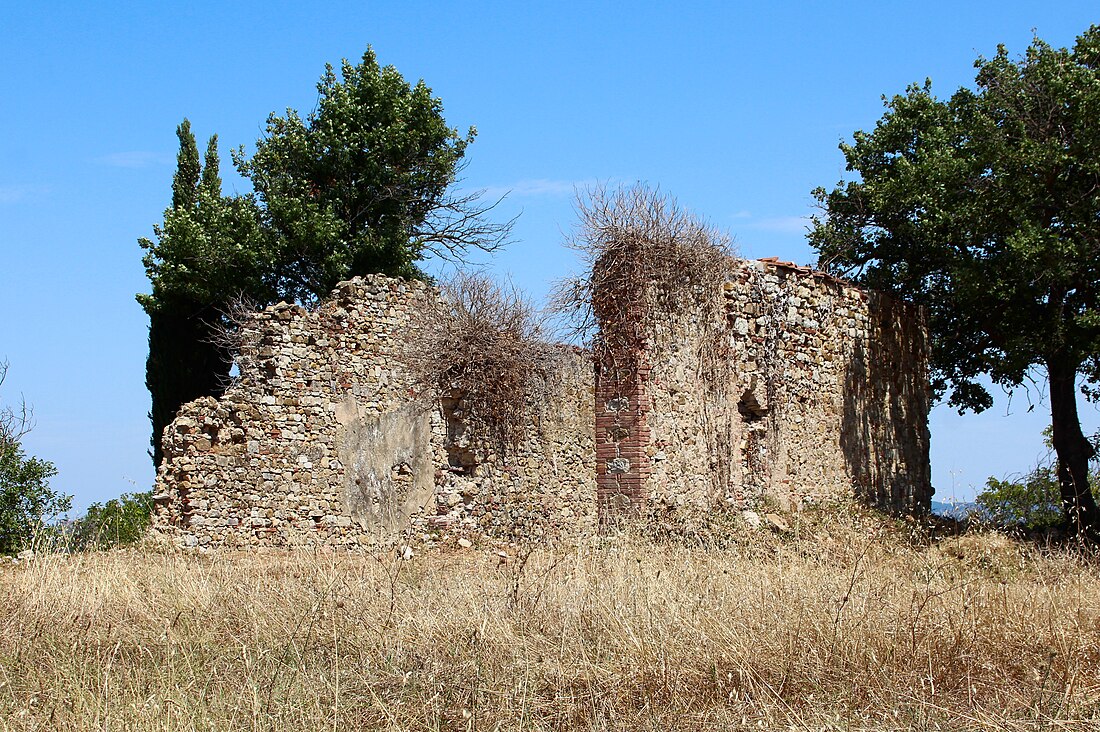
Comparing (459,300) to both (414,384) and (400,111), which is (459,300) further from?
(400,111)

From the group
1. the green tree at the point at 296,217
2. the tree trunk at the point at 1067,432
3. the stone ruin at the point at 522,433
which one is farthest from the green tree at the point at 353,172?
the tree trunk at the point at 1067,432

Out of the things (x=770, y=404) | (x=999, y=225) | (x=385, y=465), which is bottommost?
(x=385, y=465)

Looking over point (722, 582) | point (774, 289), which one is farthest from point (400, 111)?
point (722, 582)

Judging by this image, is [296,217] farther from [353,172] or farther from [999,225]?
[999,225]

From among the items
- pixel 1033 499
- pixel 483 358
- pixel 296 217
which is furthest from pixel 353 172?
pixel 1033 499

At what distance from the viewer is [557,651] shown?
6074mm

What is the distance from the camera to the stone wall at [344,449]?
15250 mm

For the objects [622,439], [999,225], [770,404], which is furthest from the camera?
[999,225]

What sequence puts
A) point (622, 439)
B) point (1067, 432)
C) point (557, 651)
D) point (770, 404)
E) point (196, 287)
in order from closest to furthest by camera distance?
point (557, 651) → point (622, 439) → point (770, 404) → point (1067, 432) → point (196, 287)

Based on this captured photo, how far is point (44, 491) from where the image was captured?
711 inches

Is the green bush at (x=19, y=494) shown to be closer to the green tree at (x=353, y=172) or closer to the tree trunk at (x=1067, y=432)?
the green tree at (x=353, y=172)

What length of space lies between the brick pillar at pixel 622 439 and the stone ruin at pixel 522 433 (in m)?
0.65

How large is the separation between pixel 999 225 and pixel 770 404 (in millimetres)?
5306

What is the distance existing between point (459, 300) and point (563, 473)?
140 inches
